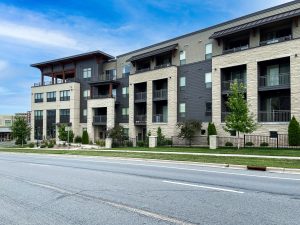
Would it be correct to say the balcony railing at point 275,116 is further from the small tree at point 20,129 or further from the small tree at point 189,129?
the small tree at point 20,129

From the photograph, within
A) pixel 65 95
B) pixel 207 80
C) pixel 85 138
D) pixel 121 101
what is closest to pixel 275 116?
pixel 207 80

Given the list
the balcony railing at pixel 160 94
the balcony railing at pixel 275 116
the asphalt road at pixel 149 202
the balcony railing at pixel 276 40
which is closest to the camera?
the asphalt road at pixel 149 202

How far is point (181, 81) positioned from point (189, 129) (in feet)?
25.5

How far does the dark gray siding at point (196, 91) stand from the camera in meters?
36.8

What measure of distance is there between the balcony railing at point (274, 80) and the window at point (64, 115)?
35.8 meters

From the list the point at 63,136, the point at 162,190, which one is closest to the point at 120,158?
the point at 162,190

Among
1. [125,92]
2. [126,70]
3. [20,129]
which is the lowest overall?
[20,129]

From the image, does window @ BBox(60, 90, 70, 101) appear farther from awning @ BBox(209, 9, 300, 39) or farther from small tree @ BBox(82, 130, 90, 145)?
awning @ BBox(209, 9, 300, 39)

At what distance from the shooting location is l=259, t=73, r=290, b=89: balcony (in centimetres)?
2947

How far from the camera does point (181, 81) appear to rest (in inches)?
1563

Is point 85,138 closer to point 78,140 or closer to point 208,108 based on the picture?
point 78,140

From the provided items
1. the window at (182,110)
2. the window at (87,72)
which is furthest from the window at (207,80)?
the window at (87,72)

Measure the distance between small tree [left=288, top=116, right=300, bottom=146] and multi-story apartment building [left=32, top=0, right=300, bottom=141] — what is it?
4.85 feet

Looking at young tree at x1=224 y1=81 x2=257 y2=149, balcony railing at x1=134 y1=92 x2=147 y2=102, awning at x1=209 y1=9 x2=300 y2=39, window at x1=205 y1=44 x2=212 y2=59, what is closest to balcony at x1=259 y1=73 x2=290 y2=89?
awning at x1=209 y1=9 x2=300 y2=39
